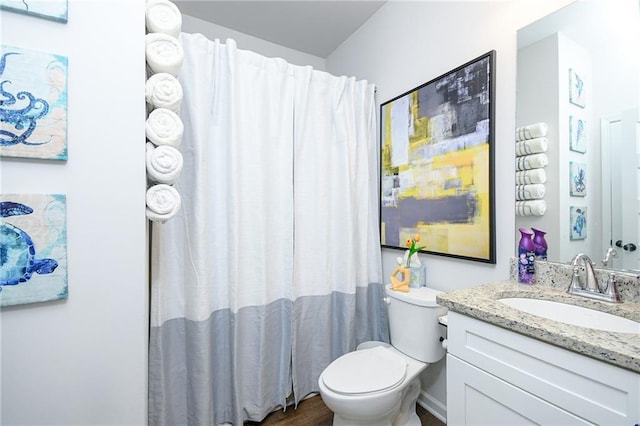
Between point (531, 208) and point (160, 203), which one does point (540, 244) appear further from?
point (160, 203)

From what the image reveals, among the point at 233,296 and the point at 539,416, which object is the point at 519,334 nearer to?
the point at 539,416

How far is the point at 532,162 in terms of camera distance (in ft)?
4.06

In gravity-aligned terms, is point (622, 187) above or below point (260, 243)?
above

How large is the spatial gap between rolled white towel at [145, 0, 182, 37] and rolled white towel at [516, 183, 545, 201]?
1.64 m

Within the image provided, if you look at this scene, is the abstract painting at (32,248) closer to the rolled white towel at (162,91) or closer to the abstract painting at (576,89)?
the rolled white towel at (162,91)

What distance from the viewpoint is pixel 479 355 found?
94cm

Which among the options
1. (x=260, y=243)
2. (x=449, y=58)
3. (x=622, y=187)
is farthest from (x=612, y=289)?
(x=260, y=243)

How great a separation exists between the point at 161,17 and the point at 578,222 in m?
1.86

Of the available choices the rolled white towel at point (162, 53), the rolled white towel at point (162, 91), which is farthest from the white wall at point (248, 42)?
the rolled white towel at point (162, 91)

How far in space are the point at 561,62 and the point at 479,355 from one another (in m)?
1.23

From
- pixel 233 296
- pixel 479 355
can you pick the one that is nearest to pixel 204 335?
pixel 233 296

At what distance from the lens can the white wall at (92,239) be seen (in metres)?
0.88

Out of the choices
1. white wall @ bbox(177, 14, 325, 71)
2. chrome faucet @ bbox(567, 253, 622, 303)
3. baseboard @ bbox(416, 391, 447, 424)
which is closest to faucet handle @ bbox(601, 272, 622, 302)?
chrome faucet @ bbox(567, 253, 622, 303)

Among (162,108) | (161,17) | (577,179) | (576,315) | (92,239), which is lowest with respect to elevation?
(576,315)
